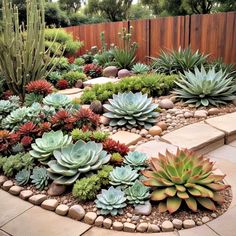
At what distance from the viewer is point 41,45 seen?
4.72 metres

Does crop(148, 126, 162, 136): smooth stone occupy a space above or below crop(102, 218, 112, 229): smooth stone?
above

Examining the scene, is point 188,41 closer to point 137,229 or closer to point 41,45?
point 41,45

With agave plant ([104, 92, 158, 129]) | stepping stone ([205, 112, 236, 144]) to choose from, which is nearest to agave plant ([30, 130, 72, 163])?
agave plant ([104, 92, 158, 129])

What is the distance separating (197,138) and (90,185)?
1.46 m

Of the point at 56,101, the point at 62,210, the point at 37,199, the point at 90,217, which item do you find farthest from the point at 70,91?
the point at 90,217

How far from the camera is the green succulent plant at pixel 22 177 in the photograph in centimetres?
250

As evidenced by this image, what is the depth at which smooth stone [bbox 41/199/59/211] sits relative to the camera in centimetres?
221

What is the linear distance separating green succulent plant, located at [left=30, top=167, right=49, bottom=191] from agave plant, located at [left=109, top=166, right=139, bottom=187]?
0.58 meters

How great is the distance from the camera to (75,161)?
2391mm

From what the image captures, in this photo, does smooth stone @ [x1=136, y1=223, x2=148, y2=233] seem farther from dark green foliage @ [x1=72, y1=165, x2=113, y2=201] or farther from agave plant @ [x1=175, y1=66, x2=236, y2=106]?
agave plant @ [x1=175, y1=66, x2=236, y2=106]

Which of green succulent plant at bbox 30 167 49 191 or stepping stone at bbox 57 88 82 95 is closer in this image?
→ green succulent plant at bbox 30 167 49 191

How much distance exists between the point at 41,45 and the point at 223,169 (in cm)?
346

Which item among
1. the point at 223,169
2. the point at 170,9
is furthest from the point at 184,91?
the point at 170,9

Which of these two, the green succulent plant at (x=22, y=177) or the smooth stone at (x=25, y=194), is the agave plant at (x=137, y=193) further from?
the green succulent plant at (x=22, y=177)
